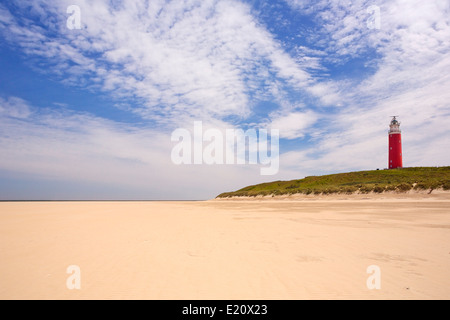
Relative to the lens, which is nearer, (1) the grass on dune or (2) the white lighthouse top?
(1) the grass on dune

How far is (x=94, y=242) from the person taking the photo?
7.22 metres

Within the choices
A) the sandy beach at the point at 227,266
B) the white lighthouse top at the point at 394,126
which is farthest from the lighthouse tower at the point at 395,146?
the sandy beach at the point at 227,266

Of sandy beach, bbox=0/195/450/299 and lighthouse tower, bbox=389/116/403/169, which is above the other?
lighthouse tower, bbox=389/116/403/169

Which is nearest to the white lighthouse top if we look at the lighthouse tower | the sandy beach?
the lighthouse tower

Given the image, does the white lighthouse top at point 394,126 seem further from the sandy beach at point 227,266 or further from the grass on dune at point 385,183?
the sandy beach at point 227,266

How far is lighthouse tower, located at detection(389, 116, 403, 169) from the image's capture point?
59.6 meters

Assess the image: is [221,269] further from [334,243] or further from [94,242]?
[94,242]

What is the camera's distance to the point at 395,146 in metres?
59.9

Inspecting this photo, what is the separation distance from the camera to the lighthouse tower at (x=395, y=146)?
59594mm

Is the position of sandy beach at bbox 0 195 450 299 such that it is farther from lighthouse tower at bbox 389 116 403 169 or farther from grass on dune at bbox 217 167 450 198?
lighthouse tower at bbox 389 116 403 169

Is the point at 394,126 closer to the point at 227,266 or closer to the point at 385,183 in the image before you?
the point at 385,183
